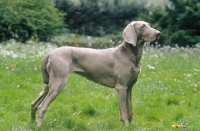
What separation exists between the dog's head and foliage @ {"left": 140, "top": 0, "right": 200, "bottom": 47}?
8.63 m

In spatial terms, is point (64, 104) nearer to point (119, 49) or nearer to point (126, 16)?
point (119, 49)

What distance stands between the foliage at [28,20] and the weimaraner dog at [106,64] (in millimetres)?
8810

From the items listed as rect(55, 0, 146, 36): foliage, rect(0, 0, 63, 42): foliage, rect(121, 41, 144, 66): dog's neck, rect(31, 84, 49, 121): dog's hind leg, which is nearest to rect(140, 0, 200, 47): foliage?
rect(0, 0, 63, 42): foliage

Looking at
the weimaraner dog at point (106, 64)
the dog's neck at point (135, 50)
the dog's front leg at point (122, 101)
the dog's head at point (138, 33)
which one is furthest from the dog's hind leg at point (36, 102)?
the dog's head at point (138, 33)

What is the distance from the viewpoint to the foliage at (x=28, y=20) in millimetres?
14953

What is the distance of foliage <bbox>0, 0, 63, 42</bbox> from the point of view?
49.1 feet

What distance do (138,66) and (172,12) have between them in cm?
976

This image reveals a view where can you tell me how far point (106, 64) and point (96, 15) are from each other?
14672 millimetres

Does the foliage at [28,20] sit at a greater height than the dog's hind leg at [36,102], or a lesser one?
lesser

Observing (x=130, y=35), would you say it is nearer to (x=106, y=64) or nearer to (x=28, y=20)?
(x=106, y=64)

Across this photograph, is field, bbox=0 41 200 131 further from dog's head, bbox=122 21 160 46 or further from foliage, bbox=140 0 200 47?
foliage, bbox=140 0 200 47

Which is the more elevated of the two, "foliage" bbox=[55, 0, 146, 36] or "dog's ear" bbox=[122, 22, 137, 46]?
"dog's ear" bbox=[122, 22, 137, 46]

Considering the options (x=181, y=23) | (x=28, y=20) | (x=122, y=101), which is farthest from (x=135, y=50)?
(x=28, y=20)

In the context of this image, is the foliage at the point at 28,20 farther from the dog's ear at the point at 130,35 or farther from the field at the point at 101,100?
the dog's ear at the point at 130,35
